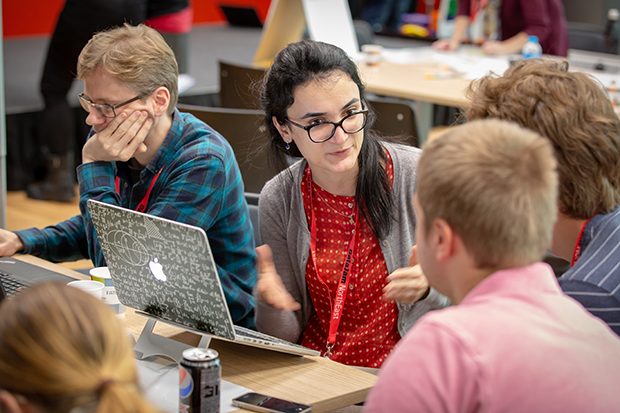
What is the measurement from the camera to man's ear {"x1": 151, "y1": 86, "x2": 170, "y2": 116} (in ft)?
8.33

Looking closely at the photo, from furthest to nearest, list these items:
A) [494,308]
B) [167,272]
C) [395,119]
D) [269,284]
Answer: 1. [395,119]
2. [269,284]
3. [167,272]
4. [494,308]

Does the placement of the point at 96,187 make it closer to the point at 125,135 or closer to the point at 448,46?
the point at 125,135

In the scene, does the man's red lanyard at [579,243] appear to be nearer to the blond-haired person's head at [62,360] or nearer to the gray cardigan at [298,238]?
the gray cardigan at [298,238]

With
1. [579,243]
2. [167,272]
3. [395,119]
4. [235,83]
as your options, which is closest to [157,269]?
[167,272]

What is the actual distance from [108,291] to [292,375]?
1.67 ft

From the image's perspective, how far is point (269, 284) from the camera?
7.45 feet

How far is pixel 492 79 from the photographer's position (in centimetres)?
207

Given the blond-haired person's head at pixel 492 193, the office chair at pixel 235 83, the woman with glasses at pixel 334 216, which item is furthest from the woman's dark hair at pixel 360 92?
the office chair at pixel 235 83

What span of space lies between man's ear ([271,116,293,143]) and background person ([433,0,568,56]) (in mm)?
3160

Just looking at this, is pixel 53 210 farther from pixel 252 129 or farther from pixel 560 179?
pixel 560 179

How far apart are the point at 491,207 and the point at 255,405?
68cm

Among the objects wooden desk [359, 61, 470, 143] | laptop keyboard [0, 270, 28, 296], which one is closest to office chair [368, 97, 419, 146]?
wooden desk [359, 61, 470, 143]

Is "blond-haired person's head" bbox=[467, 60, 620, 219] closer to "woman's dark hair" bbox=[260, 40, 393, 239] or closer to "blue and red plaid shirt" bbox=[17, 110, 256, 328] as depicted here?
"woman's dark hair" bbox=[260, 40, 393, 239]

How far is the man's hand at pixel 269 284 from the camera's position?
2256mm
